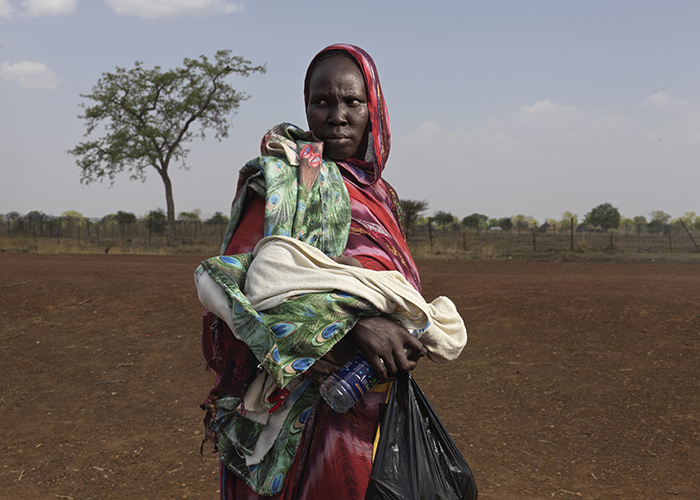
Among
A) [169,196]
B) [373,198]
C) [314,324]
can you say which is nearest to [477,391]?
[373,198]

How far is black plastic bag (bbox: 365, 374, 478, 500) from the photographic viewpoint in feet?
4.26

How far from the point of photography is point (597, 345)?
5.66m

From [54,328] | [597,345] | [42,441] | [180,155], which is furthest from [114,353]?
[180,155]

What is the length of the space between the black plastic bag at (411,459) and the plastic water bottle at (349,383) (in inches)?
5.9

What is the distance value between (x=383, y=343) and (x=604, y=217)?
61.5 meters

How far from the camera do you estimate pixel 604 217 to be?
186ft

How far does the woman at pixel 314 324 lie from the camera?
1.20 m

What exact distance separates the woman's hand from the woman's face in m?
0.58

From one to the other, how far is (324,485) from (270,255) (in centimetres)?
61

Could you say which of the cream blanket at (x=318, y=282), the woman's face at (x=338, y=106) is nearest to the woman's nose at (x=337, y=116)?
the woman's face at (x=338, y=106)

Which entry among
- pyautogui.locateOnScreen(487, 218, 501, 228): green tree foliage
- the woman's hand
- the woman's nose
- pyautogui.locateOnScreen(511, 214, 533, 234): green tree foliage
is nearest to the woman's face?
the woman's nose

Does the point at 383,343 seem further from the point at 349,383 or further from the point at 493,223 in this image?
the point at 493,223

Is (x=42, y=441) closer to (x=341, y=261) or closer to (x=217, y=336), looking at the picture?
(x=217, y=336)

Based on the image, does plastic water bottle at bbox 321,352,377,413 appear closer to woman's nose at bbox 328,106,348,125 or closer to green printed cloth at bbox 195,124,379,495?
green printed cloth at bbox 195,124,379,495
